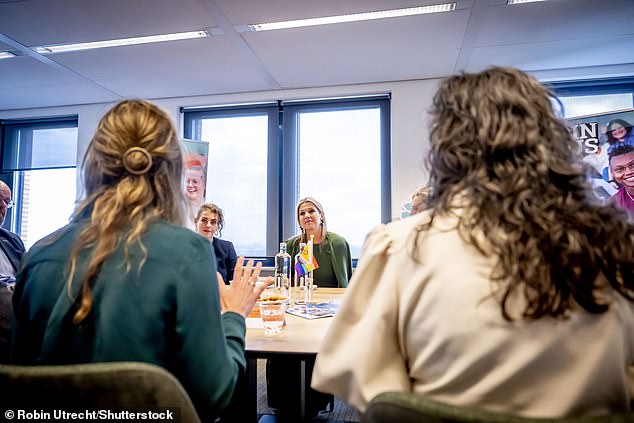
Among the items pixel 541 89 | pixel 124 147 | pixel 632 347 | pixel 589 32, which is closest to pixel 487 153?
pixel 541 89

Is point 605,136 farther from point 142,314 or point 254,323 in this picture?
point 142,314

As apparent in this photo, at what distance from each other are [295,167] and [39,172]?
3.35m

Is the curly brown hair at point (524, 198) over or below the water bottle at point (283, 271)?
over

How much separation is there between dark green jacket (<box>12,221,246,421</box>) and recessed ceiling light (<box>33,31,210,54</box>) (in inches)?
104

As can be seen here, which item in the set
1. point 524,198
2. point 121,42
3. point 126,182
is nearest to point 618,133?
point 524,198

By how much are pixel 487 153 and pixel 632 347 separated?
419 mm

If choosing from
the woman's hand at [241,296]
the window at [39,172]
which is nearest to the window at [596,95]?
the woman's hand at [241,296]

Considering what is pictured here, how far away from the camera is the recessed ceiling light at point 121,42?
2.99 metres

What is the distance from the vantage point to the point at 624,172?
3.07 metres

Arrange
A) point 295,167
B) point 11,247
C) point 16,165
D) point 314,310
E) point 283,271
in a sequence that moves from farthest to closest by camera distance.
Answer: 1. point 16,165
2. point 295,167
3. point 11,247
4. point 283,271
5. point 314,310

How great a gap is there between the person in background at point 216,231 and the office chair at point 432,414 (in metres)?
2.53

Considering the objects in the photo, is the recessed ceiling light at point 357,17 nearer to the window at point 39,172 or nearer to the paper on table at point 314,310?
the paper on table at point 314,310

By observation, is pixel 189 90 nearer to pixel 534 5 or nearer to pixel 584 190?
pixel 534 5

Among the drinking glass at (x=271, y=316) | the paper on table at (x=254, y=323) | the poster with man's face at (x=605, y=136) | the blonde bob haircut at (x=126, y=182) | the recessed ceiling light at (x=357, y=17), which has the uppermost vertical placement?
the recessed ceiling light at (x=357, y=17)
